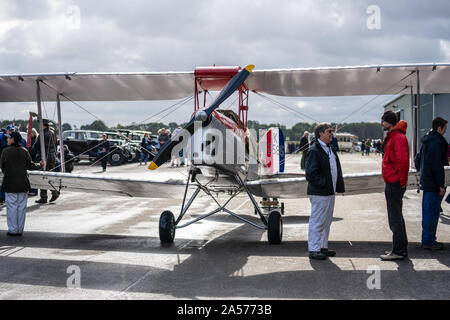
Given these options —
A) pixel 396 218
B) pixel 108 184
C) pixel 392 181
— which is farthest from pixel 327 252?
pixel 108 184

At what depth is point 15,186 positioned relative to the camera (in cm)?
805

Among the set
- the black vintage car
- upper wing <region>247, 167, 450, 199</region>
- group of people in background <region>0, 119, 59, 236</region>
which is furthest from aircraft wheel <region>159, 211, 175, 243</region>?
the black vintage car

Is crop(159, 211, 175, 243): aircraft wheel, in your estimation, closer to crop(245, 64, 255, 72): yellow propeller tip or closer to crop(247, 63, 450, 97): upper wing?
crop(245, 64, 255, 72): yellow propeller tip

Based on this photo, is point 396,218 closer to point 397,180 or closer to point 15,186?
point 397,180

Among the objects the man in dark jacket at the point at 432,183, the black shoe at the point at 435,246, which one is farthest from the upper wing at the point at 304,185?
the black shoe at the point at 435,246

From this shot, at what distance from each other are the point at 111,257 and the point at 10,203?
268 centimetres

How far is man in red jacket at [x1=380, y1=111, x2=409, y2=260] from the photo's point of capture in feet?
20.0

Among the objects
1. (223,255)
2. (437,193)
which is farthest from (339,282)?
(437,193)

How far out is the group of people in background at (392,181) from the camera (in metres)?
6.13

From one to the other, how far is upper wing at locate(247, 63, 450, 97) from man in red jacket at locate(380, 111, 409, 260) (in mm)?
3172

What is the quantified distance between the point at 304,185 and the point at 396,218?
215cm

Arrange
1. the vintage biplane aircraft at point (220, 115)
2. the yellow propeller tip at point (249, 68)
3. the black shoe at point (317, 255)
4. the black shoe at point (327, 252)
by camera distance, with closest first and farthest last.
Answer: the black shoe at point (317, 255) < the black shoe at point (327, 252) < the vintage biplane aircraft at point (220, 115) < the yellow propeller tip at point (249, 68)

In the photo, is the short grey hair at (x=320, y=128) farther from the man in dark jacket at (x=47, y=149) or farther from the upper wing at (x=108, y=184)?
the man in dark jacket at (x=47, y=149)

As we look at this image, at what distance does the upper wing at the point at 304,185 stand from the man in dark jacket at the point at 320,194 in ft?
4.18
